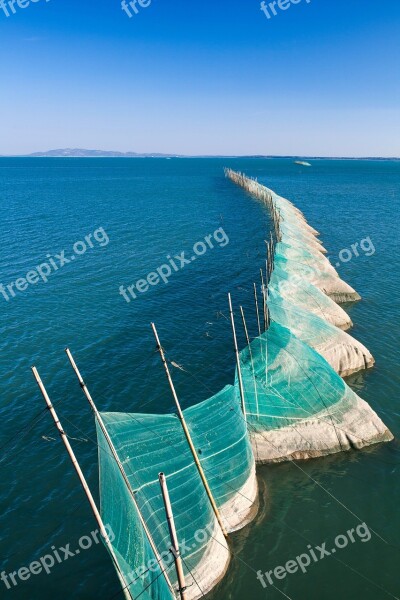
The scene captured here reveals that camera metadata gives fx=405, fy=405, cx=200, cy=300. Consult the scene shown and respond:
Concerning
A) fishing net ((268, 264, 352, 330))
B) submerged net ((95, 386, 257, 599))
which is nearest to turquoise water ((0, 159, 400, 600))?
submerged net ((95, 386, 257, 599))

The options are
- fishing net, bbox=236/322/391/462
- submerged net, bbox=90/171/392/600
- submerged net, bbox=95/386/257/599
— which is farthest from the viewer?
fishing net, bbox=236/322/391/462

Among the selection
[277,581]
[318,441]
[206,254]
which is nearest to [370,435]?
[318,441]

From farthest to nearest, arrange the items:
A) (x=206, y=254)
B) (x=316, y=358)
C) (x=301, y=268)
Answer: (x=206, y=254) < (x=301, y=268) < (x=316, y=358)

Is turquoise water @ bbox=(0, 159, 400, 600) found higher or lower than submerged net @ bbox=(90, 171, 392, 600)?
lower

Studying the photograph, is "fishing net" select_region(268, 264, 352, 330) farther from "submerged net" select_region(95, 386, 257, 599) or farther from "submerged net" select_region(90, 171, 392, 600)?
"submerged net" select_region(95, 386, 257, 599)

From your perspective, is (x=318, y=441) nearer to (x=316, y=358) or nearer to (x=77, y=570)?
(x=316, y=358)

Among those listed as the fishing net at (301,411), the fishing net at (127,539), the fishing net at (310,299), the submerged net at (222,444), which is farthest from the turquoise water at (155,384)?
the fishing net at (127,539)

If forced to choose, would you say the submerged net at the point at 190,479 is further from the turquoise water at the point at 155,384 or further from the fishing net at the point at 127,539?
the turquoise water at the point at 155,384
